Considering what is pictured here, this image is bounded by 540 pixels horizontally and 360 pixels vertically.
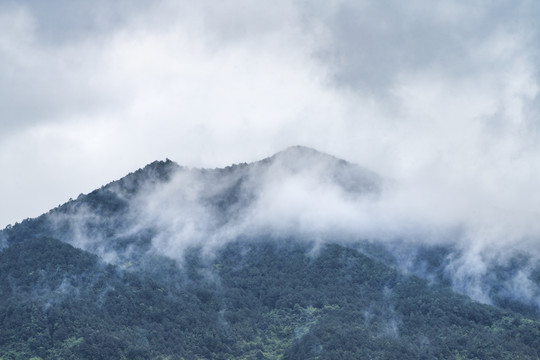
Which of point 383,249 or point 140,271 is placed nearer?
point 140,271

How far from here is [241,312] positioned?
115 m

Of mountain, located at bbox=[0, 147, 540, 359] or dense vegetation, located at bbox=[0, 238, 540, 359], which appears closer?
dense vegetation, located at bbox=[0, 238, 540, 359]

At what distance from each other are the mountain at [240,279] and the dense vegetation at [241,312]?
231 mm

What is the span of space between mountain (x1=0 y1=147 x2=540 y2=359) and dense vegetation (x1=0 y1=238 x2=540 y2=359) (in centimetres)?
23

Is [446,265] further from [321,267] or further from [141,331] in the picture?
[141,331]

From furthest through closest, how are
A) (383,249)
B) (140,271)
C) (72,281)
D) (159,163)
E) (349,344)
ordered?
(159,163) < (383,249) < (140,271) < (72,281) < (349,344)

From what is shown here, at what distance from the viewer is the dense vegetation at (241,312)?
Answer: 99.6 metres

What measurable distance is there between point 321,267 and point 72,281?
39.4 m

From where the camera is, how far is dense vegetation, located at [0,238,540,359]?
99.6 meters

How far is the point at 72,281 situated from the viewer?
113 m

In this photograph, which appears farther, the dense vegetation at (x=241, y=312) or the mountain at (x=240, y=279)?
the mountain at (x=240, y=279)

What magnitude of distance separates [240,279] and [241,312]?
33.5ft

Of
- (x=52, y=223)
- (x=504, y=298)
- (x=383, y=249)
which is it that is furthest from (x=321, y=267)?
(x=52, y=223)

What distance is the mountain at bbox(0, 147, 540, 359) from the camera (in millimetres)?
101188
